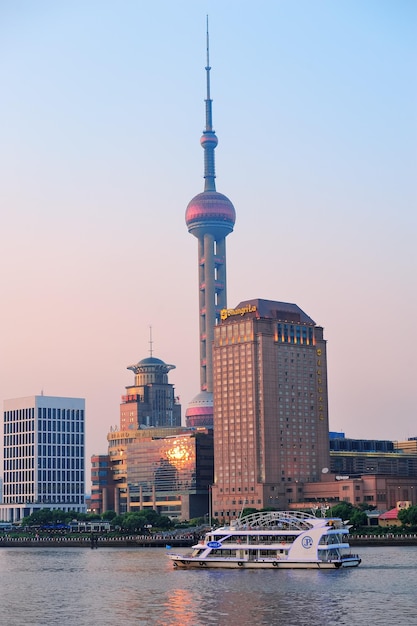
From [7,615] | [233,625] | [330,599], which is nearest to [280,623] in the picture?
[233,625]

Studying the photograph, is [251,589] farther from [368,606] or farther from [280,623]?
[280,623]

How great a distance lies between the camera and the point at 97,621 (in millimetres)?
146125

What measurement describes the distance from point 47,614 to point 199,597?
2557 cm

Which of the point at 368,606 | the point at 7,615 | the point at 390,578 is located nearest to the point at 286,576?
the point at 390,578

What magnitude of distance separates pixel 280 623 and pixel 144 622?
1644cm

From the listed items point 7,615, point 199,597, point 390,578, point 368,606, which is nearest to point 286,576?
point 390,578

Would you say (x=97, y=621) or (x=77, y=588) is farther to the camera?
(x=77, y=588)

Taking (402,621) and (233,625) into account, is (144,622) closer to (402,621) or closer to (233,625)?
(233,625)

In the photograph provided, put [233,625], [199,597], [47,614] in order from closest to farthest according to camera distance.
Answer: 1. [233,625]
2. [47,614]
3. [199,597]

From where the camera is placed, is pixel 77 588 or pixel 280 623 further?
pixel 77 588

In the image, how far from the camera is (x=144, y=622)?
472ft

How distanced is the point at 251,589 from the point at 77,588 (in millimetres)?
30517

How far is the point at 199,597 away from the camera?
171375 millimetres

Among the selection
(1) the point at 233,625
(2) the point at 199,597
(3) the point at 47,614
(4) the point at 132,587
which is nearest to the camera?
(1) the point at 233,625
